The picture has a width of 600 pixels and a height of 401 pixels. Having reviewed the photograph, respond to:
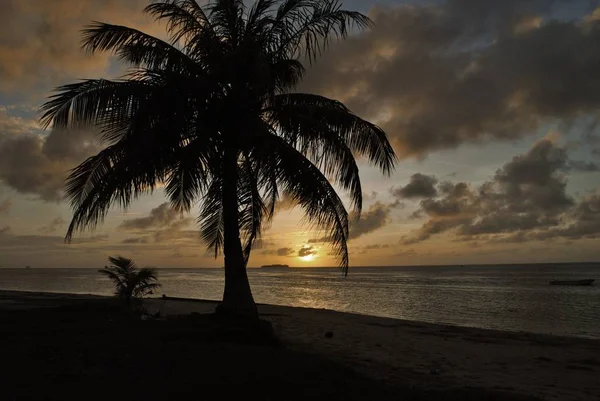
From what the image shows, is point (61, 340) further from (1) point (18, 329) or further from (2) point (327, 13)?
(2) point (327, 13)

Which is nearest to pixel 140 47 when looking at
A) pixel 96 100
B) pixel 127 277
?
pixel 96 100

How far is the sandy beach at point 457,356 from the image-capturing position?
323 inches

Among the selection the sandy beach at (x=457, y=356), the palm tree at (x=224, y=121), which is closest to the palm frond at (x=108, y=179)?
the palm tree at (x=224, y=121)

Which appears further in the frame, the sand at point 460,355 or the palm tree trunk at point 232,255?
the palm tree trunk at point 232,255

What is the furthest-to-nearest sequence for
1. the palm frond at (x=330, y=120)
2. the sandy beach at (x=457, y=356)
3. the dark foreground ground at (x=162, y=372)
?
1. the palm frond at (x=330, y=120)
2. the sandy beach at (x=457, y=356)
3. the dark foreground ground at (x=162, y=372)

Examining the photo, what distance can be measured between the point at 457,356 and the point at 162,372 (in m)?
7.67

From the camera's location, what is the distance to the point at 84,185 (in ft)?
36.3

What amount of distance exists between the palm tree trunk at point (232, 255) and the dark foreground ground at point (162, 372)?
11.6 feet

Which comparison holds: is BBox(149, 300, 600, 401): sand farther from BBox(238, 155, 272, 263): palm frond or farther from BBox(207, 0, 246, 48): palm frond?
BBox(207, 0, 246, 48): palm frond

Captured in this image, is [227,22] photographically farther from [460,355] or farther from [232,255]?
[460,355]

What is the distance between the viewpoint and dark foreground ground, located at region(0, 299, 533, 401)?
510cm

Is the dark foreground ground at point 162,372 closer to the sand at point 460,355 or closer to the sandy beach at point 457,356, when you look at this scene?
the sandy beach at point 457,356

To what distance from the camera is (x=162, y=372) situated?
19.2ft

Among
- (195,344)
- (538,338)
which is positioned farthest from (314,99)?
(538,338)
